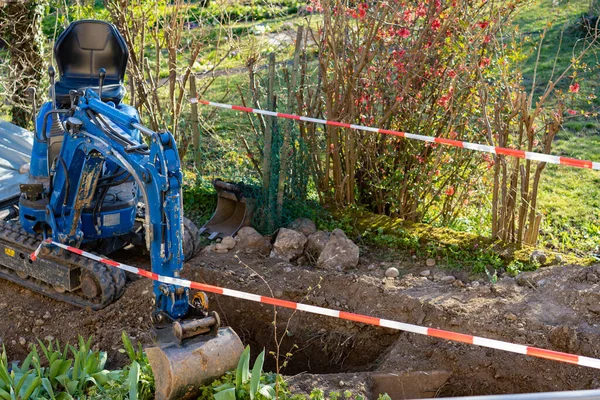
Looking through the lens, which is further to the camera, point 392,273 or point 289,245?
point 289,245

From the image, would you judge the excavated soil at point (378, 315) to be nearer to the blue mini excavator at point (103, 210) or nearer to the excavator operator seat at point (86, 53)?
the blue mini excavator at point (103, 210)

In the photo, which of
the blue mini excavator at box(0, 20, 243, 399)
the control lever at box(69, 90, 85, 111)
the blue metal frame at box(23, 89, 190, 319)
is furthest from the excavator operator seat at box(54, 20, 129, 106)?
the control lever at box(69, 90, 85, 111)

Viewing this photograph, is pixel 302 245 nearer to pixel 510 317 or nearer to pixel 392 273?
pixel 392 273

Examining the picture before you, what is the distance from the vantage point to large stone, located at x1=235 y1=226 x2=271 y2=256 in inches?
293

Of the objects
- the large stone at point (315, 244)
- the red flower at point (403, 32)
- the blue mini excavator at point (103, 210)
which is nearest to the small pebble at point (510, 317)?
the large stone at point (315, 244)

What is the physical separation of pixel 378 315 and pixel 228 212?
2517 mm

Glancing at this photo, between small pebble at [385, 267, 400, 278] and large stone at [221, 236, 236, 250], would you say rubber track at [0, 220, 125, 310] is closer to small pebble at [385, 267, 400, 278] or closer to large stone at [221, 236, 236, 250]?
large stone at [221, 236, 236, 250]

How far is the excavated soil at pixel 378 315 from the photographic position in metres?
5.54

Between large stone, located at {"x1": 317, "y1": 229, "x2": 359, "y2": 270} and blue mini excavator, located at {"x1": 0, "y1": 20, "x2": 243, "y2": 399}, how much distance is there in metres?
1.26

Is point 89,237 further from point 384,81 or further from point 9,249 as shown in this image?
point 384,81

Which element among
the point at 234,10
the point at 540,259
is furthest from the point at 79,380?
the point at 234,10

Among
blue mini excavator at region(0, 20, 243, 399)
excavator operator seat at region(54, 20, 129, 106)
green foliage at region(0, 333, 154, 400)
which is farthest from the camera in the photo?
excavator operator seat at region(54, 20, 129, 106)

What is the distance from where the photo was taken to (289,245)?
7.25 meters

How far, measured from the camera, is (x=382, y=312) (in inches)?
247
